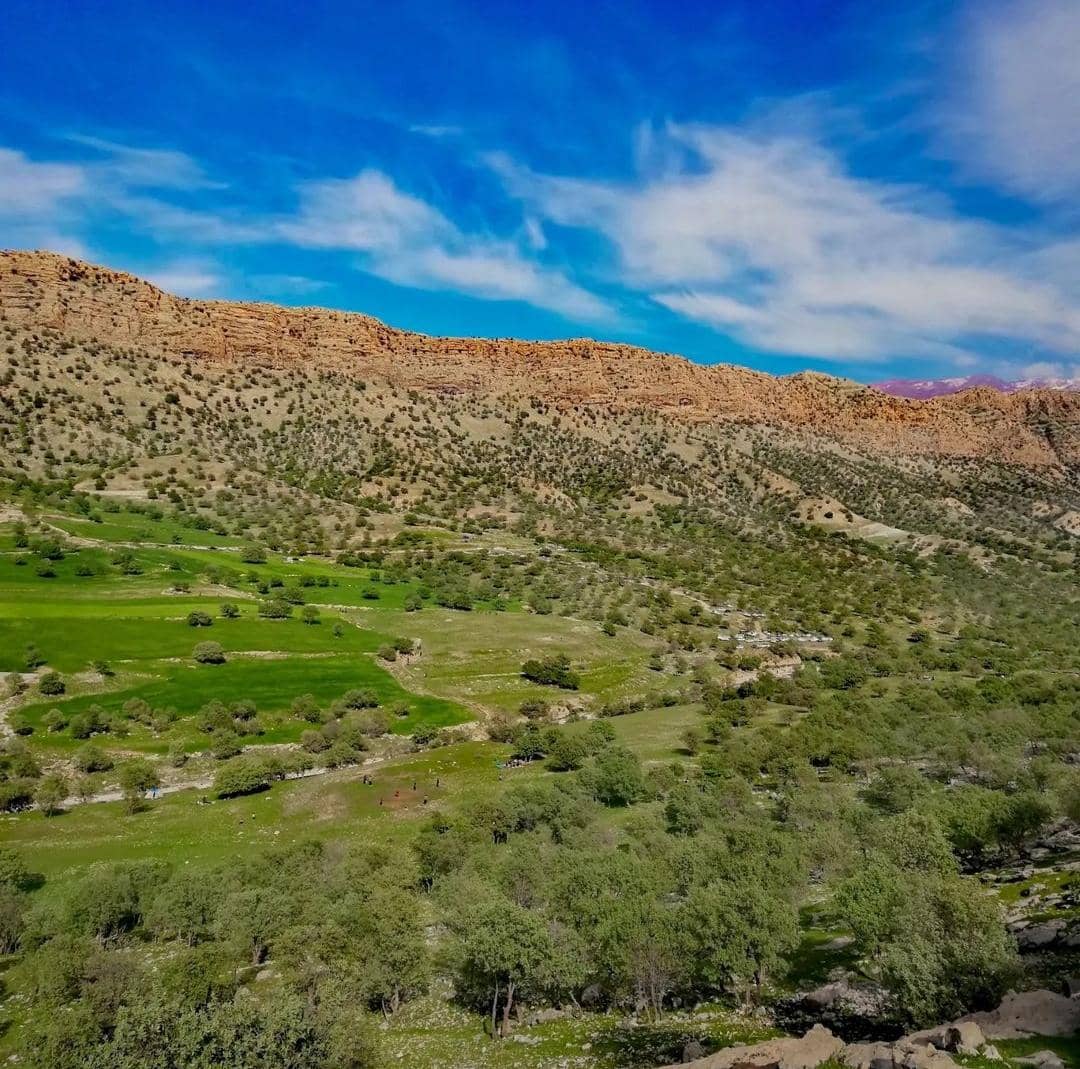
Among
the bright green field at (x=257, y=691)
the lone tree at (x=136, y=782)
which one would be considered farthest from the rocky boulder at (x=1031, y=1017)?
the bright green field at (x=257, y=691)

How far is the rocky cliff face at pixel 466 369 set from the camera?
162m

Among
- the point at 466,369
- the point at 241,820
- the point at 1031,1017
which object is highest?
the point at 466,369

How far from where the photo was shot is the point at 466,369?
19262 cm

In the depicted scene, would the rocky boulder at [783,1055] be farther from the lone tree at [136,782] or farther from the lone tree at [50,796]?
the lone tree at [50,796]

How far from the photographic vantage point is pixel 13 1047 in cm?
2247

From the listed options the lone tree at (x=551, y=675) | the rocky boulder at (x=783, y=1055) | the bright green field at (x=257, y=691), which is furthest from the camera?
the lone tree at (x=551, y=675)

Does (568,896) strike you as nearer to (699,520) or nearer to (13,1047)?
(13,1047)

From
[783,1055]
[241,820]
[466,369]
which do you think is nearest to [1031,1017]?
[783,1055]

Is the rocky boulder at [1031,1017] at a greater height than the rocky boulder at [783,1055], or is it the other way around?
the rocky boulder at [1031,1017]

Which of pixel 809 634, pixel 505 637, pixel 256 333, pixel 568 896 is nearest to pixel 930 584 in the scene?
pixel 809 634

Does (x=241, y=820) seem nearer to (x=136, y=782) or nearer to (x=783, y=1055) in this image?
(x=136, y=782)

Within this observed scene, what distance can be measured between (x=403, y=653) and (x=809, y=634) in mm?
54161

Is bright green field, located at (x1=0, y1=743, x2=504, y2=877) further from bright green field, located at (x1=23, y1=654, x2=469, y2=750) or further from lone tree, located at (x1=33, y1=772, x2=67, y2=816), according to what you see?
bright green field, located at (x1=23, y1=654, x2=469, y2=750)

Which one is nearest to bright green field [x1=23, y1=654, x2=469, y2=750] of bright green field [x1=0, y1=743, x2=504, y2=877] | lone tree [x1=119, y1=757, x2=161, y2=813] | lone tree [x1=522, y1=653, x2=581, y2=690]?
lone tree [x1=119, y1=757, x2=161, y2=813]
